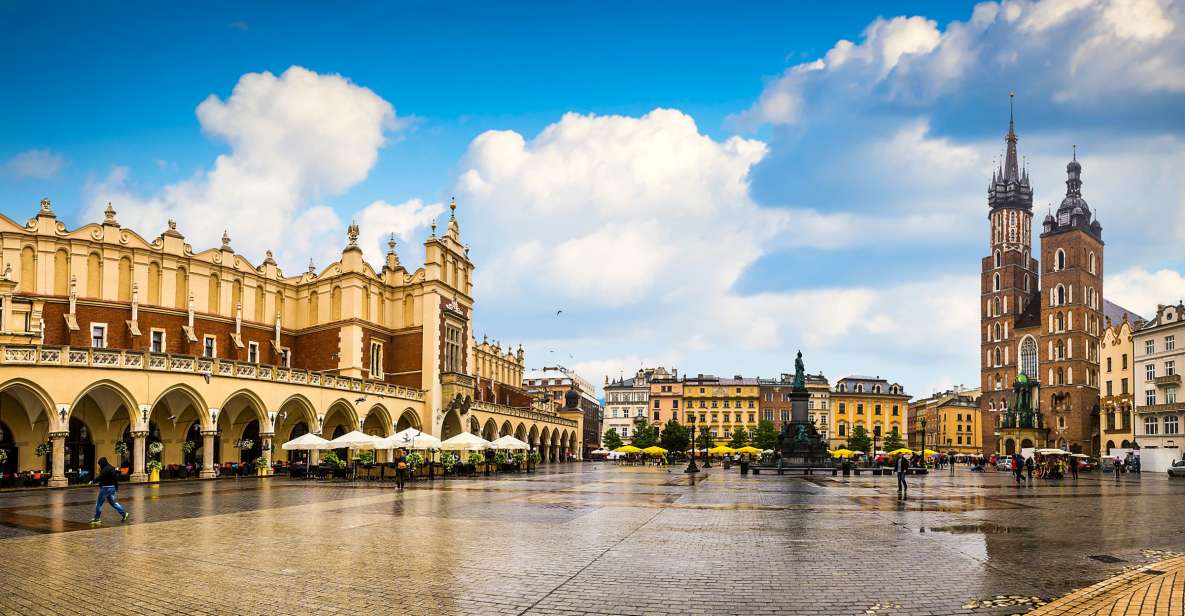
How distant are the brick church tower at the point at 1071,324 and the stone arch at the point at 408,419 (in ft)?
283

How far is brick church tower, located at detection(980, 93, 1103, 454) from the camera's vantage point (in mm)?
110688

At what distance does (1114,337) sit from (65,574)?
92.3 meters

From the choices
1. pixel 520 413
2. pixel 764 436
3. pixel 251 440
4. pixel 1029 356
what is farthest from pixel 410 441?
pixel 1029 356

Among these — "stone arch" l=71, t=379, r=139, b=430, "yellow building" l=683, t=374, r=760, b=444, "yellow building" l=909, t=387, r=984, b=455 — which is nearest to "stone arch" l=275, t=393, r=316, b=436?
"stone arch" l=71, t=379, r=139, b=430

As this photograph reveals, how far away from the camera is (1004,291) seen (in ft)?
→ 414

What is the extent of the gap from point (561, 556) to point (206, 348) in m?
44.2

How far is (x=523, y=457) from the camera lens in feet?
193

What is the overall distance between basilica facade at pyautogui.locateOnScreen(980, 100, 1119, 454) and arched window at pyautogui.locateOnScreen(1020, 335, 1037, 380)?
61 millimetres

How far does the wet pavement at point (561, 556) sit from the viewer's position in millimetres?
10359

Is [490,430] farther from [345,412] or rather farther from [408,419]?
[345,412]

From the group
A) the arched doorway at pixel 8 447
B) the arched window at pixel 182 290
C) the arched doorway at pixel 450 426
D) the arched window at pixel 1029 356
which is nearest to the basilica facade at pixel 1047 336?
the arched window at pixel 1029 356

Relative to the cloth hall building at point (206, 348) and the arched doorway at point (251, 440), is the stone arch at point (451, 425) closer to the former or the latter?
the cloth hall building at point (206, 348)

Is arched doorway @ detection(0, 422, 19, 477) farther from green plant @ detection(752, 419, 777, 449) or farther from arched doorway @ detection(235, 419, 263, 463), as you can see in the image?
green plant @ detection(752, 419, 777, 449)

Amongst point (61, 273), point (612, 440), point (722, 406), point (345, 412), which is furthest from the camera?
point (722, 406)
